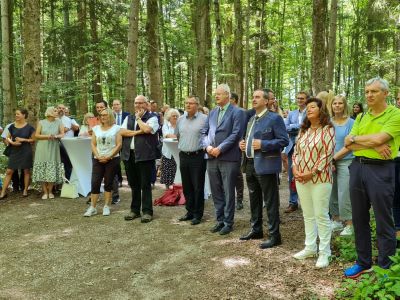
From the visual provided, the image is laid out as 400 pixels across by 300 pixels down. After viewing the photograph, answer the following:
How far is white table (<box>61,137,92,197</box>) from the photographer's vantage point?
848 cm

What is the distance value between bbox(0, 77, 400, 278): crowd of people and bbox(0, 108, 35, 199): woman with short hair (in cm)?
2

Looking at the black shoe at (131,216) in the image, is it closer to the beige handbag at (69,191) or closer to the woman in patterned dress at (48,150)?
the beige handbag at (69,191)

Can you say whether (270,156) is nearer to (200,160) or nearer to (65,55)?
(200,160)

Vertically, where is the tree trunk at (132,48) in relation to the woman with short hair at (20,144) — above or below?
above

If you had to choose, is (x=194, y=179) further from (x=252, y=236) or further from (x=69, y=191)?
(x=69, y=191)

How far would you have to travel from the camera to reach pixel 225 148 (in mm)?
Result: 5711

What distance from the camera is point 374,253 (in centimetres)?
448

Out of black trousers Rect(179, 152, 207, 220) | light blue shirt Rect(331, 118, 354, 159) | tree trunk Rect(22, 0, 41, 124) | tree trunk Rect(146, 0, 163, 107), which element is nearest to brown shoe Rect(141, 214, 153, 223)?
black trousers Rect(179, 152, 207, 220)

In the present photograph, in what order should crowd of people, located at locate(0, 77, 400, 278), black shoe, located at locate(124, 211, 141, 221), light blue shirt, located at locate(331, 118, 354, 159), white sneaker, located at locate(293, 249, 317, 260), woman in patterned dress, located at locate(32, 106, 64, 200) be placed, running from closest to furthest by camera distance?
1. crowd of people, located at locate(0, 77, 400, 278)
2. white sneaker, located at locate(293, 249, 317, 260)
3. light blue shirt, located at locate(331, 118, 354, 159)
4. black shoe, located at locate(124, 211, 141, 221)
5. woman in patterned dress, located at locate(32, 106, 64, 200)

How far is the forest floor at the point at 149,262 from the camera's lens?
13.4 ft

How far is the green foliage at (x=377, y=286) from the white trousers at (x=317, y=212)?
0.68 m

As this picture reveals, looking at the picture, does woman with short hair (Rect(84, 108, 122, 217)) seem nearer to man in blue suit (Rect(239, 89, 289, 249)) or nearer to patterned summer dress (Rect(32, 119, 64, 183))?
patterned summer dress (Rect(32, 119, 64, 183))

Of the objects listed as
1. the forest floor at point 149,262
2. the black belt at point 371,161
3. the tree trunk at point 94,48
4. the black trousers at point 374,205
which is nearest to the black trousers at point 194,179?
the forest floor at point 149,262

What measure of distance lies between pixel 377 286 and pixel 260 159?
2113 millimetres
